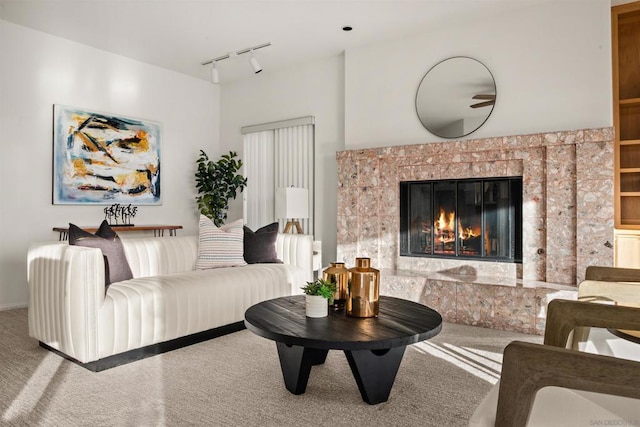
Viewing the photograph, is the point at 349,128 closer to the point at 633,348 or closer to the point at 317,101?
the point at 317,101

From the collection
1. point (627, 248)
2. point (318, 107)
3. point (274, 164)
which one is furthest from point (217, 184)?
point (627, 248)

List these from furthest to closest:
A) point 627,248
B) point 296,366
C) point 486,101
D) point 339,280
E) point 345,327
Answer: point 486,101 < point 627,248 < point 339,280 < point 296,366 < point 345,327

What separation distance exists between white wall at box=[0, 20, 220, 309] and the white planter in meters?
3.61

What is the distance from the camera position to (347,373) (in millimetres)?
2561

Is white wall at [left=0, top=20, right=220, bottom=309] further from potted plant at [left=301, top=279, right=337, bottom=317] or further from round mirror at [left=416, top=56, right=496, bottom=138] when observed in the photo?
potted plant at [left=301, top=279, right=337, bottom=317]

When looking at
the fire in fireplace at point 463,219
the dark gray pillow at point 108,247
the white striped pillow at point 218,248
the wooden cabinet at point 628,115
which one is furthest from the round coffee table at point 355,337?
the wooden cabinet at point 628,115

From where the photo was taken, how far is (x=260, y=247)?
403 cm

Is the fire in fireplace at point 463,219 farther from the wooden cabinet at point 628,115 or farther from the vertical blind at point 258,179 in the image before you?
the vertical blind at point 258,179

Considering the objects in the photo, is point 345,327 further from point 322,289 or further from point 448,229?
point 448,229

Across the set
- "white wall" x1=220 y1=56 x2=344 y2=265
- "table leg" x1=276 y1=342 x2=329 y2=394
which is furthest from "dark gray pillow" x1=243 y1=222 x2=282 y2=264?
"table leg" x1=276 y1=342 x2=329 y2=394

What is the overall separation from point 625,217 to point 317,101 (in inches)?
137

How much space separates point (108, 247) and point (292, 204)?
2.22 metres

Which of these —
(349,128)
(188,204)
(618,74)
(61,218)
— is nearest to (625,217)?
(618,74)

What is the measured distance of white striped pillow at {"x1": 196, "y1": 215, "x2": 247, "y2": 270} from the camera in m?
3.80
